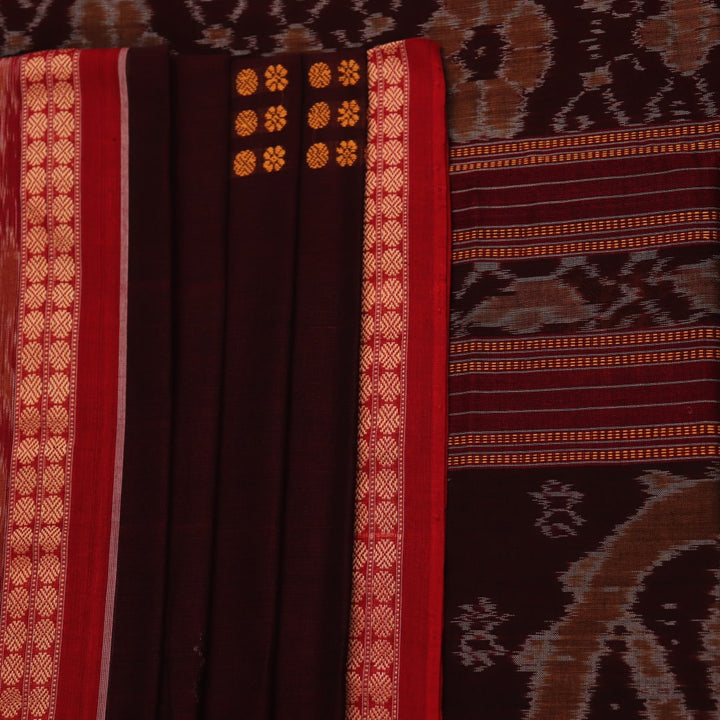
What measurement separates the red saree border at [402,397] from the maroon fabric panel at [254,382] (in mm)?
126

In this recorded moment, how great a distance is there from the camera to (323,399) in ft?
4.05

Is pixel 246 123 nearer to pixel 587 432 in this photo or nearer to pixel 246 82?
pixel 246 82

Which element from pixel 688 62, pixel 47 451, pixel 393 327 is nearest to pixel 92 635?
pixel 47 451

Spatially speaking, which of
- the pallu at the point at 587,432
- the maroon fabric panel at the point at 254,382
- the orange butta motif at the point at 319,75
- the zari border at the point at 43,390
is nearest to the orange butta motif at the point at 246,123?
the maroon fabric panel at the point at 254,382

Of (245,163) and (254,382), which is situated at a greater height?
(245,163)

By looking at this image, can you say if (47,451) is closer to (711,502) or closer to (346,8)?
(346,8)

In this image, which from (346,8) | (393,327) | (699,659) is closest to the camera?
(699,659)

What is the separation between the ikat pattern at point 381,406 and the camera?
1.20 metres

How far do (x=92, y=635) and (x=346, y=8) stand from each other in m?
1.10

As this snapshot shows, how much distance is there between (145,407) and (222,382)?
0.12 meters

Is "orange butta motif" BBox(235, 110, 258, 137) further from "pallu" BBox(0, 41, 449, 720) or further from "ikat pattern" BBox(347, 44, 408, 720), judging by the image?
"ikat pattern" BBox(347, 44, 408, 720)

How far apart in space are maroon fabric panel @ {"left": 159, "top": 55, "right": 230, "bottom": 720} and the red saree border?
0.23 meters

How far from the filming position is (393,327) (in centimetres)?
126

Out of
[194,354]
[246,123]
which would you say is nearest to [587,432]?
[194,354]
